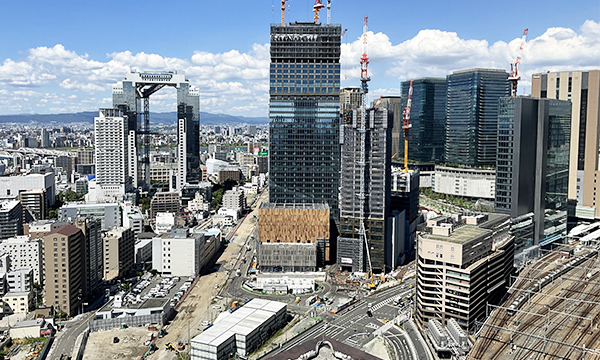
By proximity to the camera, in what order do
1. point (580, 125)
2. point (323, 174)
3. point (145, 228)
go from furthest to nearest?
point (145, 228), point (580, 125), point (323, 174)

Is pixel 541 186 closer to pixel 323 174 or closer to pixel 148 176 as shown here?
pixel 323 174

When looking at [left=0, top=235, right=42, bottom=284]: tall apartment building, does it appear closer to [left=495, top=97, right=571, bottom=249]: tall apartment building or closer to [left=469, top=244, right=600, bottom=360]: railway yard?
[left=469, top=244, right=600, bottom=360]: railway yard

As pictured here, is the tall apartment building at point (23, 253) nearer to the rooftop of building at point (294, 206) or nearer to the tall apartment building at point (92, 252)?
the tall apartment building at point (92, 252)

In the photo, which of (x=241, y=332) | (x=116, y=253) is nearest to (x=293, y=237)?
(x=116, y=253)

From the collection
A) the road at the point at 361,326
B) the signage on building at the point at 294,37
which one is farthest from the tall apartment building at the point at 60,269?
the signage on building at the point at 294,37

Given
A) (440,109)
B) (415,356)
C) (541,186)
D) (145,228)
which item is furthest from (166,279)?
(440,109)

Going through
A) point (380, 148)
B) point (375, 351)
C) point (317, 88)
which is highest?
point (317, 88)
